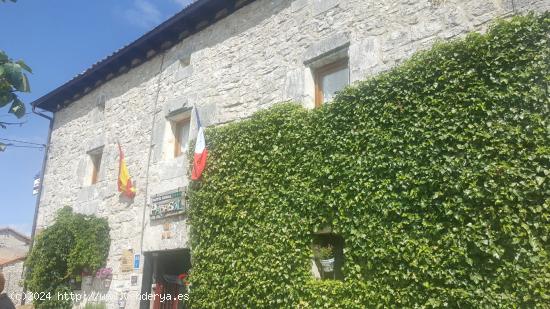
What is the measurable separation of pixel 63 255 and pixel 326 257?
5.65 metres

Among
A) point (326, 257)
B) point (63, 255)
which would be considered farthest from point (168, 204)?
point (326, 257)

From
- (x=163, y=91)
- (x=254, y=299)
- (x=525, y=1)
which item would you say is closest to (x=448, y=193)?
(x=525, y=1)

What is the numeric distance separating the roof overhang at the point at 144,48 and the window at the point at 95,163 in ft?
5.26

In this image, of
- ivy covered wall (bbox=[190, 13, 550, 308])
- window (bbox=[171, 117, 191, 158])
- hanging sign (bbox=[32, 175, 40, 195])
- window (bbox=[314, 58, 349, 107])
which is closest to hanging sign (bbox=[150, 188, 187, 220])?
window (bbox=[171, 117, 191, 158])

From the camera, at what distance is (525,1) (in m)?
4.39

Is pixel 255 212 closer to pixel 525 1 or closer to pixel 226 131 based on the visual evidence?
pixel 226 131

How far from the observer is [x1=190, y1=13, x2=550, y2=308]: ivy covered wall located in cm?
379

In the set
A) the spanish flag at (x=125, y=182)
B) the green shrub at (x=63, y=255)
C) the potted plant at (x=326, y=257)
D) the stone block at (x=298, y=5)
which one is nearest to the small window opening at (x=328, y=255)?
the potted plant at (x=326, y=257)

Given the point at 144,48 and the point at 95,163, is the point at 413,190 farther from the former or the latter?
the point at 95,163

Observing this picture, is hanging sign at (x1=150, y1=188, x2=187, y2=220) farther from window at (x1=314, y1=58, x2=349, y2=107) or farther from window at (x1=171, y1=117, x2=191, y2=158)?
window at (x1=314, y1=58, x2=349, y2=107)

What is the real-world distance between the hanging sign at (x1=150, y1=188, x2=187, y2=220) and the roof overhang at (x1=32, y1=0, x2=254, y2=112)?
299 centimetres

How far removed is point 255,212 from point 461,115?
2720 millimetres

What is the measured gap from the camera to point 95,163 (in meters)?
9.55

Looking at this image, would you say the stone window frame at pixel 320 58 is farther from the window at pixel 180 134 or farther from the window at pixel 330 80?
the window at pixel 180 134
